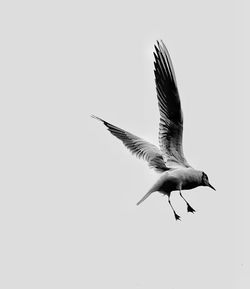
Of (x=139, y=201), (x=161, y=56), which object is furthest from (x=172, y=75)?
(x=139, y=201)

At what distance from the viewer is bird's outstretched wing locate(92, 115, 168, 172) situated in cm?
1866

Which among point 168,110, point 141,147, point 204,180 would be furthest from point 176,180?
point 141,147

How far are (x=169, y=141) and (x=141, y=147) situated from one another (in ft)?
2.03

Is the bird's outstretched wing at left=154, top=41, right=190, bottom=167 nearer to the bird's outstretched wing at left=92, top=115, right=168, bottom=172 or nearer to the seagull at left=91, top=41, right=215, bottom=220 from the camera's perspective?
the seagull at left=91, top=41, right=215, bottom=220

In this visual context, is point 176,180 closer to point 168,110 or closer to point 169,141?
point 169,141

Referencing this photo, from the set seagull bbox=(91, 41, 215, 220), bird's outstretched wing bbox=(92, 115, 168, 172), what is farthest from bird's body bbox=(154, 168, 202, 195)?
bird's outstretched wing bbox=(92, 115, 168, 172)

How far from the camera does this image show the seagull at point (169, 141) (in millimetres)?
18172

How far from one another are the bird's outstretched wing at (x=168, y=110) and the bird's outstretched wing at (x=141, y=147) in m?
0.21

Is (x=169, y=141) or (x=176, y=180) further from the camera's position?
(x=169, y=141)

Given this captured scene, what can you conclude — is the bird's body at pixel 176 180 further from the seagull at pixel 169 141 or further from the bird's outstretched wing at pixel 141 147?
the bird's outstretched wing at pixel 141 147

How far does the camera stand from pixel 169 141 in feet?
60.3

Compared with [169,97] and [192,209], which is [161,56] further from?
[192,209]

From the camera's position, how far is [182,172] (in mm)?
18219

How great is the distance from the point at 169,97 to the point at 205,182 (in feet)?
3.51
